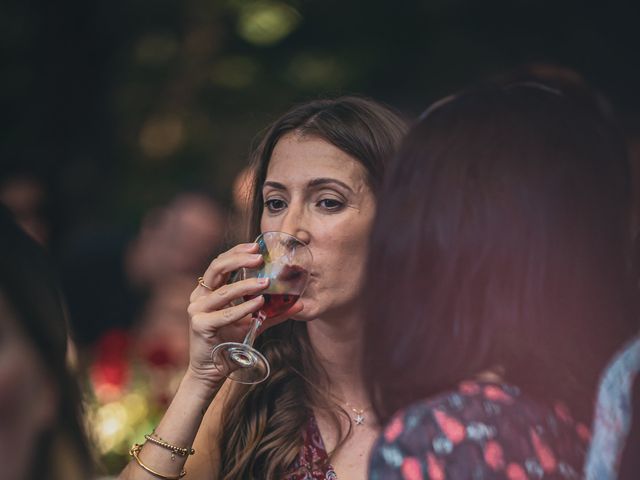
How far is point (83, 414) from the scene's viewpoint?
1655mm

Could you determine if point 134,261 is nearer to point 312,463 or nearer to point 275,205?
point 275,205

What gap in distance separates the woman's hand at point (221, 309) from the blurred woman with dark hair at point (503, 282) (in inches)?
26.8

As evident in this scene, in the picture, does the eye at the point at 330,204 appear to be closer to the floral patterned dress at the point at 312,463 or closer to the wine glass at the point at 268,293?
the wine glass at the point at 268,293

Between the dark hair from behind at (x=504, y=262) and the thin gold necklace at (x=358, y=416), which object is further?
the thin gold necklace at (x=358, y=416)

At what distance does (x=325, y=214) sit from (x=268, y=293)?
305 mm

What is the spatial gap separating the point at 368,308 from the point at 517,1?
4.62 metres

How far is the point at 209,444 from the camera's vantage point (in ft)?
8.73

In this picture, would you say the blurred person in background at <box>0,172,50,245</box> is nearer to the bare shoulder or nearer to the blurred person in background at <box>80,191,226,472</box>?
the blurred person in background at <box>80,191,226,472</box>

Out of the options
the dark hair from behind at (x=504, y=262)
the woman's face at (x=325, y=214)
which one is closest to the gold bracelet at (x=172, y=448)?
the woman's face at (x=325, y=214)

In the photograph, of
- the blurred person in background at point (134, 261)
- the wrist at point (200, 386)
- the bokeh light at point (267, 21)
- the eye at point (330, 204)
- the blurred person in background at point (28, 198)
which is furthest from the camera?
the bokeh light at point (267, 21)

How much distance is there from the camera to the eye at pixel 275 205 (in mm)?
2689

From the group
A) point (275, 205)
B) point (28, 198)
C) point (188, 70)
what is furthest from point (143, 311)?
point (275, 205)

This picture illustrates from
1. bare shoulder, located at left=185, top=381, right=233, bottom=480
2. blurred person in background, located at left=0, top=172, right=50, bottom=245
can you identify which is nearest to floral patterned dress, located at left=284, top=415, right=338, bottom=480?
bare shoulder, located at left=185, top=381, right=233, bottom=480

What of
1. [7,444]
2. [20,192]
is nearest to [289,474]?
[7,444]
